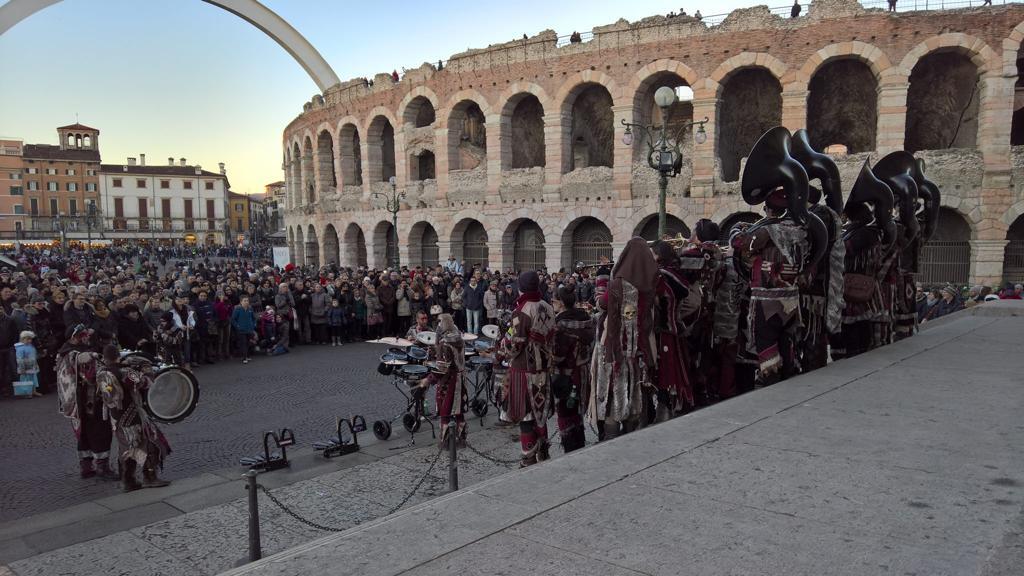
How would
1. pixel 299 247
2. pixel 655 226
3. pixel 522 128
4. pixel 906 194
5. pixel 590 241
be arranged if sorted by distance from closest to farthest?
pixel 906 194
pixel 655 226
pixel 590 241
pixel 522 128
pixel 299 247

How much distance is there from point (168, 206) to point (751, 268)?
9963 centimetres

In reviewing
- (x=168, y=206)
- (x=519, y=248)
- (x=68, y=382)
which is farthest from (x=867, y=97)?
(x=168, y=206)

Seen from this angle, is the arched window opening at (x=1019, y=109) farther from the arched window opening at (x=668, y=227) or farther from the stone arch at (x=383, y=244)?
the stone arch at (x=383, y=244)

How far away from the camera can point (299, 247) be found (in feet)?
134

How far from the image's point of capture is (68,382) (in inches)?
271

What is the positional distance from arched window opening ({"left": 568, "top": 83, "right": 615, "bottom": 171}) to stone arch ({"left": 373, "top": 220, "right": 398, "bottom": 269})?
34.8ft

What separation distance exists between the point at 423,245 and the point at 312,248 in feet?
35.9

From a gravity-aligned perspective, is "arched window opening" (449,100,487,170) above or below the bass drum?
above

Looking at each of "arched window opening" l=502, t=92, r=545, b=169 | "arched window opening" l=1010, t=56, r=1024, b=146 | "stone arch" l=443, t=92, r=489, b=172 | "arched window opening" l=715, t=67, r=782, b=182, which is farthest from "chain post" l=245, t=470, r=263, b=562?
"arched window opening" l=1010, t=56, r=1024, b=146

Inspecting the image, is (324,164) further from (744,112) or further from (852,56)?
(852,56)

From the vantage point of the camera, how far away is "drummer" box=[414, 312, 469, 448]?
7.33 m

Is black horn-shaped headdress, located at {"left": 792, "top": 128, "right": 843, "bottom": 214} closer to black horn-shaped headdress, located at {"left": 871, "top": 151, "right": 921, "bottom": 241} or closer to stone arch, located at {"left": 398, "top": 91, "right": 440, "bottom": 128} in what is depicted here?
black horn-shaped headdress, located at {"left": 871, "top": 151, "right": 921, "bottom": 241}

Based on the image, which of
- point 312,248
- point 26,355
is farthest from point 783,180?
point 312,248

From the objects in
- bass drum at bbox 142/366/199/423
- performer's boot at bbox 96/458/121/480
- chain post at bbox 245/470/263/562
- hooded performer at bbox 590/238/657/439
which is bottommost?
performer's boot at bbox 96/458/121/480
